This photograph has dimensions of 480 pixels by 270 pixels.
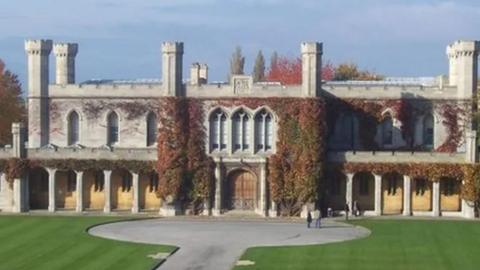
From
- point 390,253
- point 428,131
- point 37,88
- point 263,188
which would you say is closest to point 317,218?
point 263,188

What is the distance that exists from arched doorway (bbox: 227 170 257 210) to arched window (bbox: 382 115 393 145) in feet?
35.2

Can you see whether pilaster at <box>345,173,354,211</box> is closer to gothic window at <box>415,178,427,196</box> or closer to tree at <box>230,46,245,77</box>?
gothic window at <box>415,178,427,196</box>

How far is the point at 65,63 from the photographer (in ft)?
270

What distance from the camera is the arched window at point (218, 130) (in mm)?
73938

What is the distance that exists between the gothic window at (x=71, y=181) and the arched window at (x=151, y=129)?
5962 mm

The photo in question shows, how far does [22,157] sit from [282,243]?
82.1ft

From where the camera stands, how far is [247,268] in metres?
48.8

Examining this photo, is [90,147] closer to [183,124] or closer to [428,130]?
[183,124]

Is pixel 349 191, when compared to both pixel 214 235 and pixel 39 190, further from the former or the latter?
pixel 39 190

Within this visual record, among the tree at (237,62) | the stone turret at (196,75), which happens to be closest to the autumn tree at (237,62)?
the tree at (237,62)

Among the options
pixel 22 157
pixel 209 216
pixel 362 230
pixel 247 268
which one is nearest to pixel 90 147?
pixel 22 157

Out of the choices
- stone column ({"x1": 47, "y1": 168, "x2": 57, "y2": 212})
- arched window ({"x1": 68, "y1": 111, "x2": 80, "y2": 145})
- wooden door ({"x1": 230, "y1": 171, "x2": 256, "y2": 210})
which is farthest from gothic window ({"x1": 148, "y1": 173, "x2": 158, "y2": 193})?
arched window ({"x1": 68, "y1": 111, "x2": 80, "y2": 145})

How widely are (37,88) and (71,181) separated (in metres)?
7.45

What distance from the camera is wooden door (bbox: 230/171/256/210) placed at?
73.4 metres
